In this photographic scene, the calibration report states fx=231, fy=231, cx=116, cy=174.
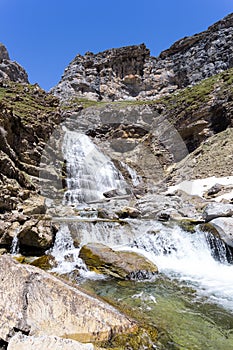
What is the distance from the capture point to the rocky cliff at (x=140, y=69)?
205 feet

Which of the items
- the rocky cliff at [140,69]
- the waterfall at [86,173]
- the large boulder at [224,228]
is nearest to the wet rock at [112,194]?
the waterfall at [86,173]

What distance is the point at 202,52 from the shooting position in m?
62.8

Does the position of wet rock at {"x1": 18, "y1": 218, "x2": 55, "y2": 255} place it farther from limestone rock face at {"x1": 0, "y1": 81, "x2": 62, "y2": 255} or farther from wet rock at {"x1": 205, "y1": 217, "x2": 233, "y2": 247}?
wet rock at {"x1": 205, "y1": 217, "x2": 233, "y2": 247}

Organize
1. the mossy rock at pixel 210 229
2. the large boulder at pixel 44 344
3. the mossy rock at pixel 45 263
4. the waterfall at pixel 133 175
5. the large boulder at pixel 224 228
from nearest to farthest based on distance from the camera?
1. the large boulder at pixel 44 344
2. the mossy rock at pixel 45 263
3. the large boulder at pixel 224 228
4. the mossy rock at pixel 210 229
5. the waterfall at pixel 133 175

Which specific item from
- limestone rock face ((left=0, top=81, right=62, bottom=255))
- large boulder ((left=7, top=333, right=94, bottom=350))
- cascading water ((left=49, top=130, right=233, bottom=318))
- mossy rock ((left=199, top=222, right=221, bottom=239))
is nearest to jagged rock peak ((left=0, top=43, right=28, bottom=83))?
limestone rock face ((left=0, top=81, right=62, bottom=255))

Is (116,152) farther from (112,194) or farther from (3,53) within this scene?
(3,53)

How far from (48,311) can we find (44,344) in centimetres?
59

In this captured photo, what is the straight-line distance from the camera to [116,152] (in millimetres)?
37844

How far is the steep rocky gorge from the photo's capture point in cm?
365

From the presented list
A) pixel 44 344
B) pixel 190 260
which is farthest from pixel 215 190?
pixel 44 344

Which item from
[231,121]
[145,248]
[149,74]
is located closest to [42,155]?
[145,248]

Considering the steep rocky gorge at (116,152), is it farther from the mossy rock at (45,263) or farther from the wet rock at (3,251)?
the mossy rock at (45,263)

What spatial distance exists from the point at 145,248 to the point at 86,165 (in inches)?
677

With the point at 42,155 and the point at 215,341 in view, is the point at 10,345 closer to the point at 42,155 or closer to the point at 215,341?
the point at 215,341
